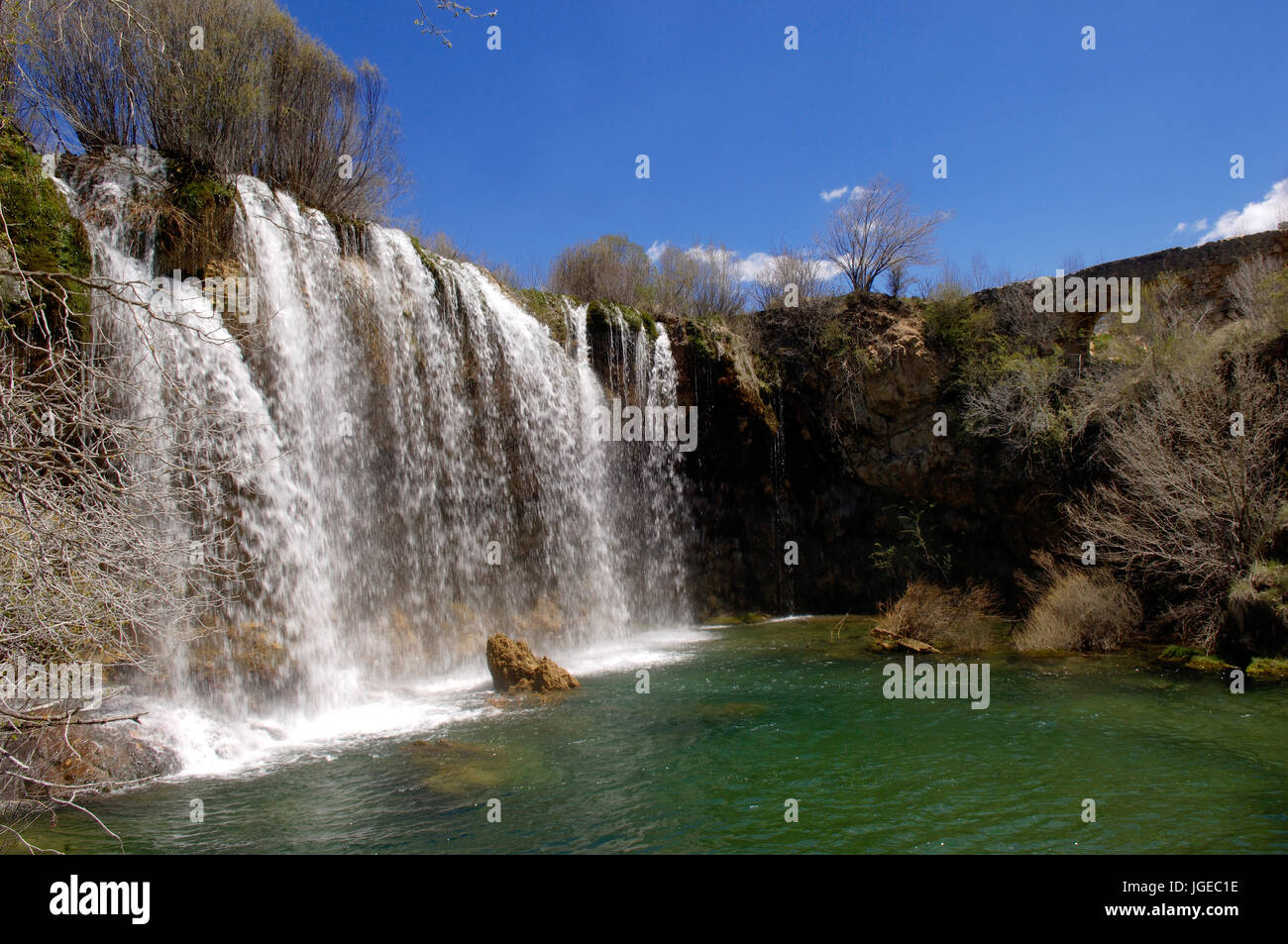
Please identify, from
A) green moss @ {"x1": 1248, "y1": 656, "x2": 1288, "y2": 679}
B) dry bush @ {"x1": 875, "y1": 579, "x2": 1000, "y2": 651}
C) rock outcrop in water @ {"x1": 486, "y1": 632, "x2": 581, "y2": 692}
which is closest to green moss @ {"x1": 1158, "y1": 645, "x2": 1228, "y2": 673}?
green moss @ {"x1": 1248, "y1": 656, "x2": 1288, "y2": 679}

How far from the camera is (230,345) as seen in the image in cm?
1197

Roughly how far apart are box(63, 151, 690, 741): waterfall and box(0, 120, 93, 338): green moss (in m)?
0.48

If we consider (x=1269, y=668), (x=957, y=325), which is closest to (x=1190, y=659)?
(x=1269, y=668)

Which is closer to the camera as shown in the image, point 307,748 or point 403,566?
point 307,748

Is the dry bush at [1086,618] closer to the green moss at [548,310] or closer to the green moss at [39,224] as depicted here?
the green moss at [548,310]

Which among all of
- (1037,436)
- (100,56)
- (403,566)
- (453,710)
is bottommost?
(453,710)

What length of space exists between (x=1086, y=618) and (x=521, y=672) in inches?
384

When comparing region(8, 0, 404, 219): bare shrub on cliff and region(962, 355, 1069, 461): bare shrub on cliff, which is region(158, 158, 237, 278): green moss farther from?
region(962, 355, 1069, 461): bare shrub on cliff

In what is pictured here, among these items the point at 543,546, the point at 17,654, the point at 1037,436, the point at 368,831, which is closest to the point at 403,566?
the point at 543,546

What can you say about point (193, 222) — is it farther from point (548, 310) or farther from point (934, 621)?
point (934, 621)

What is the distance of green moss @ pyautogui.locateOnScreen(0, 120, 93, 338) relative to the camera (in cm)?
977

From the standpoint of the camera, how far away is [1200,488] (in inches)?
521
